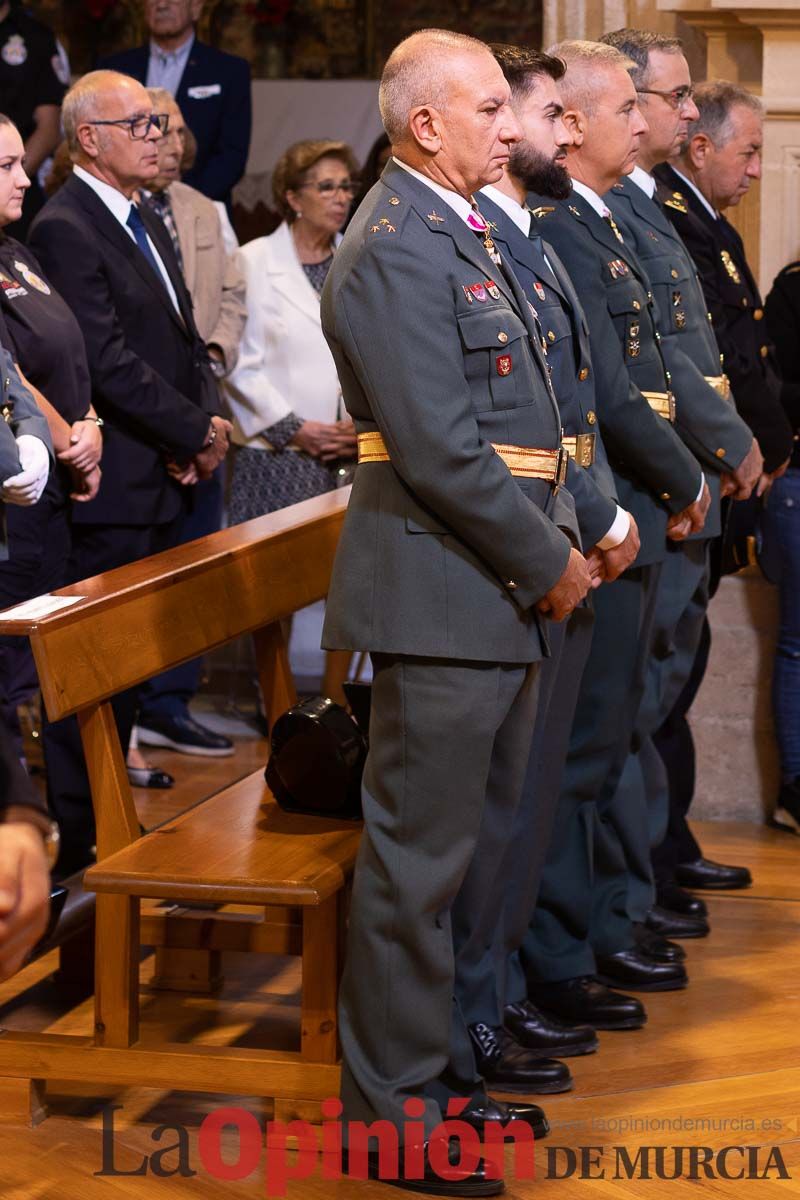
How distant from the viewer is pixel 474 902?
10.1 ft

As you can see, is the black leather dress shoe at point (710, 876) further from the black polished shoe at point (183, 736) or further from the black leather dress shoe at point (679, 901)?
the black polished shoe at point (183, 736)

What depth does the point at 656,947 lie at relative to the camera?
3967 millimetres

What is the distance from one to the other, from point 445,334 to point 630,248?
3.81 ft

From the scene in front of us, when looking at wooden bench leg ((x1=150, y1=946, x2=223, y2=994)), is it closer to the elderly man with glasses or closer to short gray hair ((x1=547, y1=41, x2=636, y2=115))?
the elderly man with glasses

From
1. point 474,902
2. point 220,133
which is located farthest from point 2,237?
point 220,133

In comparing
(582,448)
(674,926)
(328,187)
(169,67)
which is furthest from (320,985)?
(169,67)

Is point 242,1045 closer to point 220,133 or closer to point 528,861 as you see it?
point 528,861

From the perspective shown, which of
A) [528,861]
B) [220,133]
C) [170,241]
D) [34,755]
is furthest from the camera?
[220,133]

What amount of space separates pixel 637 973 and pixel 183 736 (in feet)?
7.25

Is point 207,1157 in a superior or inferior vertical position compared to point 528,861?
inferior

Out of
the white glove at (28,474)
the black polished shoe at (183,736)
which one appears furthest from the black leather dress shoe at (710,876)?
the white glove at (28,474)

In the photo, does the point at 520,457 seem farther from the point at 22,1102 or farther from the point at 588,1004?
the point at 22,1102

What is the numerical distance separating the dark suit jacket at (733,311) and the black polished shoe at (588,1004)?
4.96 ft

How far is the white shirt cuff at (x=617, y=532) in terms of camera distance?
3.31 meters
